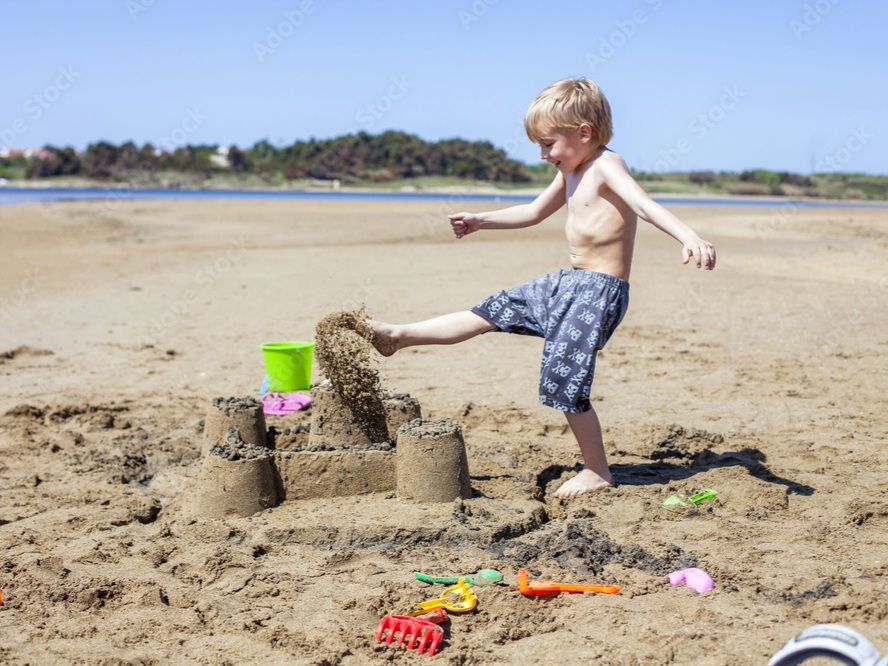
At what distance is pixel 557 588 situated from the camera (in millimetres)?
3020

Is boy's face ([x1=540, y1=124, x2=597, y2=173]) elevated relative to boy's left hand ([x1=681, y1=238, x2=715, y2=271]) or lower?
elevated

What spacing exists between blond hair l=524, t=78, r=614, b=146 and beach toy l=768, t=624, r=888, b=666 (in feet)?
8.56

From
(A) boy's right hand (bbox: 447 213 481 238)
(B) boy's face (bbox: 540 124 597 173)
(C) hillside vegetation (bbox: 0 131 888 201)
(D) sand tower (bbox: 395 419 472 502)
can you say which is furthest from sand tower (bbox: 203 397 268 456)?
(C) hillside vegetation (bbox: 0 131 888 201)

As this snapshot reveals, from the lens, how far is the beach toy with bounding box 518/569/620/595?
3.00 metres

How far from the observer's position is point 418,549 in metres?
3.45

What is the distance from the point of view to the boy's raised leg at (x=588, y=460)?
3971 millimetres

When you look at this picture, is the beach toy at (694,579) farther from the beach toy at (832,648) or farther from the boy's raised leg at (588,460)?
the beach toy at (832,648)

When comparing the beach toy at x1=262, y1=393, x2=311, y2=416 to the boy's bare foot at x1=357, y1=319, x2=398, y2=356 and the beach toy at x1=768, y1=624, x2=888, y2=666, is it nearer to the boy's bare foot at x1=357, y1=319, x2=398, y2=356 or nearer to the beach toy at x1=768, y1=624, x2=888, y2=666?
the boy's bare foot at x1=357, y1=319, x2=398, y2=356

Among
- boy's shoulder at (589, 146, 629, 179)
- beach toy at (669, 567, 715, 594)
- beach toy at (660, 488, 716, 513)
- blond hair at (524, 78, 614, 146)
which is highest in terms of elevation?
blond hair at (524, 78, 614, 146)

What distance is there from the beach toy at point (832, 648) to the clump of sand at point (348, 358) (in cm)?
251

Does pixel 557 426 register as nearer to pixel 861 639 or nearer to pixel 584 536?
pixel 584 536

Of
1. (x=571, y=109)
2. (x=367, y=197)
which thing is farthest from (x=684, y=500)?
(x=367, y=197)

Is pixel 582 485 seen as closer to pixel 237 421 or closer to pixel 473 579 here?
pixel 473 579

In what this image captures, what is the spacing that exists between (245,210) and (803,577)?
2857 centimetres
